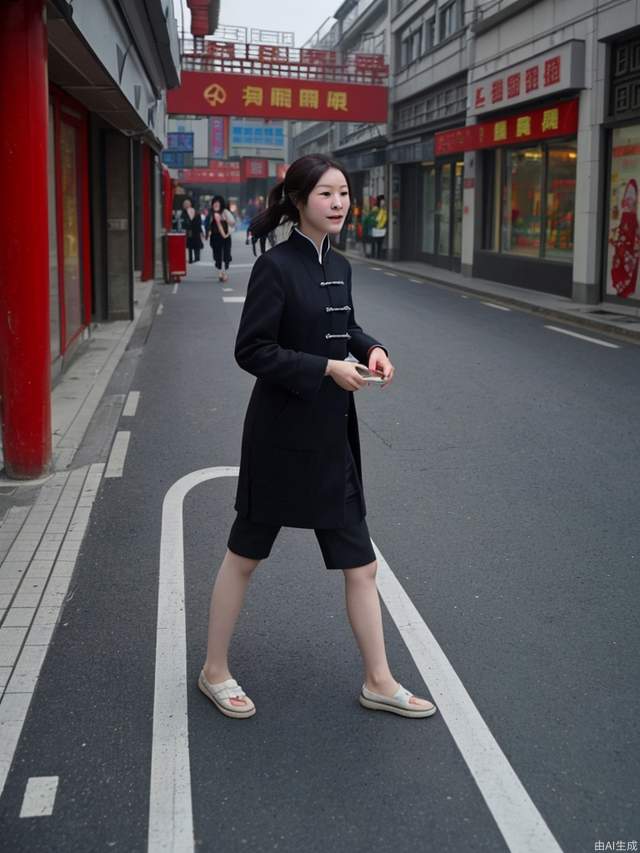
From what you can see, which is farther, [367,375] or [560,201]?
[560,201]

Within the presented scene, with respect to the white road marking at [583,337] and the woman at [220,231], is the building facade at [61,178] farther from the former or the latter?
the white road marking at [583,337]

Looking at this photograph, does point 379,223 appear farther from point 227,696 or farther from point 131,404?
point 227,696

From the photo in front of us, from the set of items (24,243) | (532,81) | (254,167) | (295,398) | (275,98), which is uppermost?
(254,167)

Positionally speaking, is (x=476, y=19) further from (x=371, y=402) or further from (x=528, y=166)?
(x=371, y=402)

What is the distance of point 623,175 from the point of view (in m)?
16.5

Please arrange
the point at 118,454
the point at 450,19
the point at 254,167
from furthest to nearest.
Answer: the point at 254,167, the point at 450,19, the point at 118,454

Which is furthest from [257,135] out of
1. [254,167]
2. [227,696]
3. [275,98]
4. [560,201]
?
[227,696]

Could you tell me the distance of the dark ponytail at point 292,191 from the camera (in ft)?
11.0

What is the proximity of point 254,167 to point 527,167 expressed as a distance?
5900 centimetres

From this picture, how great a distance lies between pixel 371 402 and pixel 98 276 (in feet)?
23.1

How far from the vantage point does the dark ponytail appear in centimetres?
335

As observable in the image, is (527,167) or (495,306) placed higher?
(527,167)

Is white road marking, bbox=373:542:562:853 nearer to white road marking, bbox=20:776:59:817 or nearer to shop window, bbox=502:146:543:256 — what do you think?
white road marking, bbox=20:776:59:817

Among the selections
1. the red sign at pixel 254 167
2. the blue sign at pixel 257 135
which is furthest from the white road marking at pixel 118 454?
the red sign at pixel 254 167
